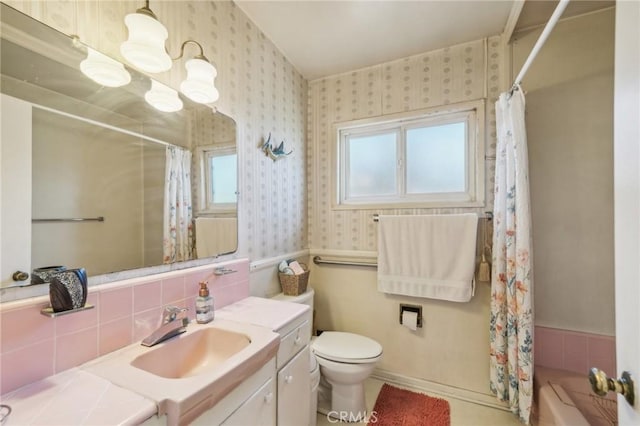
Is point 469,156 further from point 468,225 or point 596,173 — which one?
point 596,173

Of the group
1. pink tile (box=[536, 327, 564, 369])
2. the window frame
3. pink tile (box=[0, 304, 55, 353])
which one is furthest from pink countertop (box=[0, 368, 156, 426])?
pink tile (box=[536, 327, 564, 369])

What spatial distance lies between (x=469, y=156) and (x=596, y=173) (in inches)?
26.8

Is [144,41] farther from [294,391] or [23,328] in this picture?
[294,391]

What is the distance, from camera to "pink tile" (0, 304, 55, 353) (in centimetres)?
66

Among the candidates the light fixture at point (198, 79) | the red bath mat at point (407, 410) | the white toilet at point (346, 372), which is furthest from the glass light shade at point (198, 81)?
the red bath mat at point (407, 410)

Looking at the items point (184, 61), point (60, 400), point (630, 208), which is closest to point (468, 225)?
point (630, 208)

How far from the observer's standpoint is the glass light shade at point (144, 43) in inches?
36.3

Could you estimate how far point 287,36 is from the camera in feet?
5.83

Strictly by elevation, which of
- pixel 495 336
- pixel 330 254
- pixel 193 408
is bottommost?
pixel 495 336

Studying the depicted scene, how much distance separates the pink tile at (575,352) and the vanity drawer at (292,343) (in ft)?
5.35

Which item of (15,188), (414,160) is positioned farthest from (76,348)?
(414,160)

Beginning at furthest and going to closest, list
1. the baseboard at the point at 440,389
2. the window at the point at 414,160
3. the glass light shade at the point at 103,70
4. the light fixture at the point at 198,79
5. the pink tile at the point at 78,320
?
the window at the point at 414,160 → the baseboard at the point at 440,389 → the light fixture at the point at 198,79 → the glass light shade at the point at 103,70 → the pink tile at the point at 78,320

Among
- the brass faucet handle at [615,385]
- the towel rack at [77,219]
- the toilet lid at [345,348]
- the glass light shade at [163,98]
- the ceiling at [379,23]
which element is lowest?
the toilet lid at [345,348]

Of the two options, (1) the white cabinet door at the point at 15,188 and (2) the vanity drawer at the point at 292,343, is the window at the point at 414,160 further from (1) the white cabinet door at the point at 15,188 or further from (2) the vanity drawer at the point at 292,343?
(1) the white cabinet door at the point at 15,188
